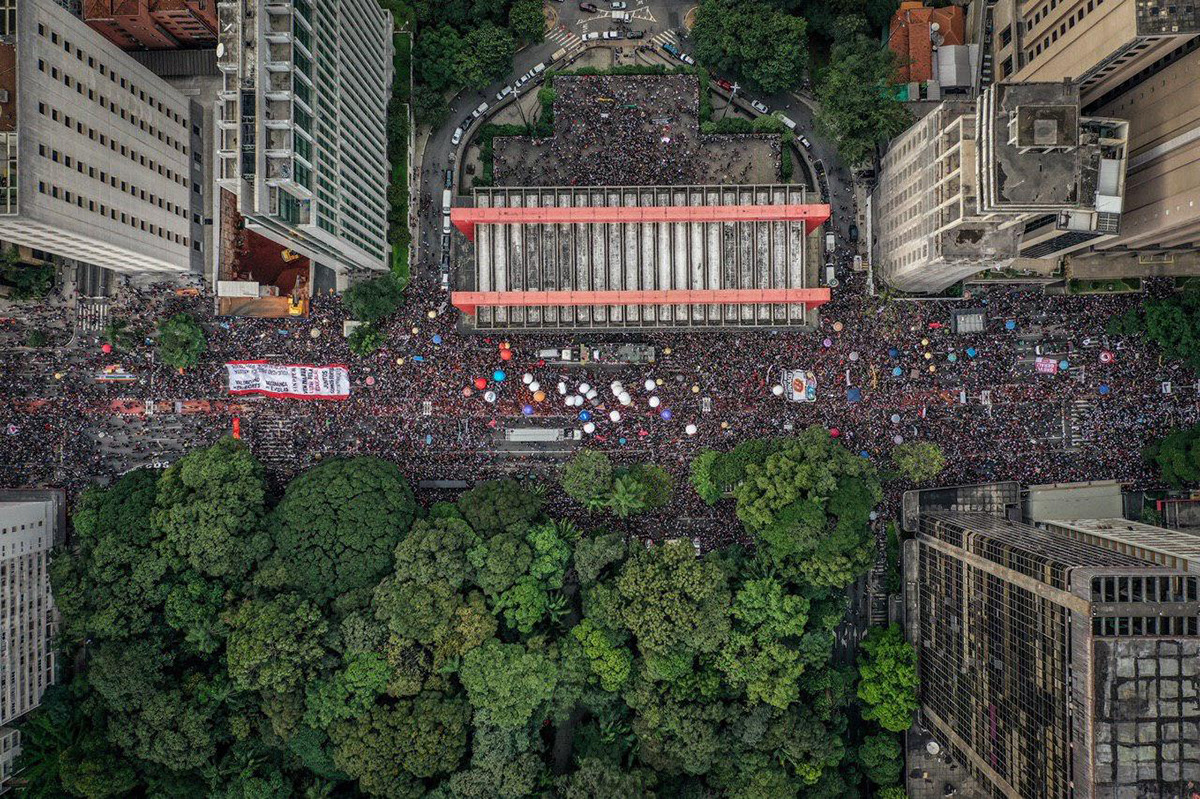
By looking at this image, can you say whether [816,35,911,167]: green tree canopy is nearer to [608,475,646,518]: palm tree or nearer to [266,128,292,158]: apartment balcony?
[608,475,646,518]: palm tree

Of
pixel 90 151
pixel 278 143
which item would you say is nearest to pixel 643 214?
pixel 278 143

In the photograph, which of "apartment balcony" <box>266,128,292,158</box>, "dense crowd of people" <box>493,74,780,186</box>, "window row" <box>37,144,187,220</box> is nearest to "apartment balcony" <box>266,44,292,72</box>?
"apartment balcony" <box>266,128,292,158</box>

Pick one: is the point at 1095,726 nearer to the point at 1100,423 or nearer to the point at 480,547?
the point at 1100,423

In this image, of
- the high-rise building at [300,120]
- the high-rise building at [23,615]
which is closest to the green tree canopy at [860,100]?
the high-rise building at [300,120]

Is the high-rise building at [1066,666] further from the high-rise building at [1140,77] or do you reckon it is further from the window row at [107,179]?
the window row at [107,179]

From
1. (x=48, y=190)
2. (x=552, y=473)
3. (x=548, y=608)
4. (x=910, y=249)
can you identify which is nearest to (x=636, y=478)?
(x=552, y=473)

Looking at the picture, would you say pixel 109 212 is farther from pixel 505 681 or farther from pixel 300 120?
pixel 505 681
